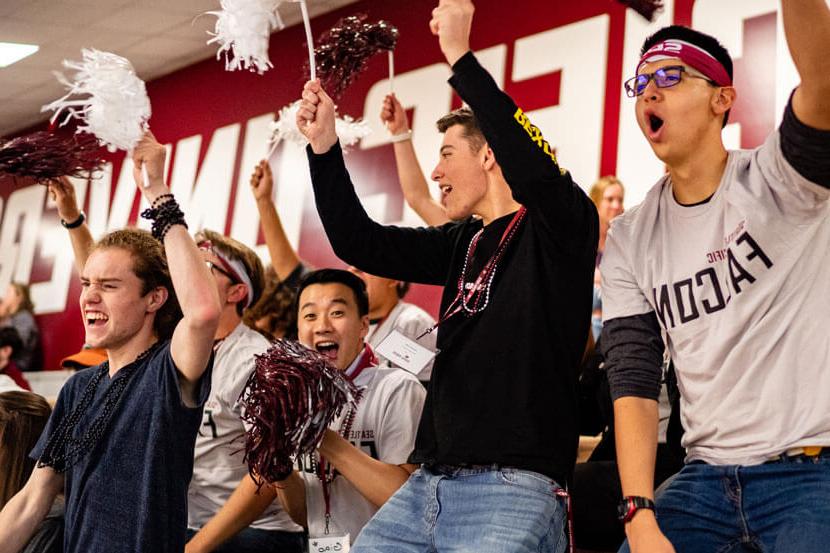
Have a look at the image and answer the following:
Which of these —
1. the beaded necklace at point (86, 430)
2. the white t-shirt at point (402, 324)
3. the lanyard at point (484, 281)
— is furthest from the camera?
the white t-shirt at point (402, 324)

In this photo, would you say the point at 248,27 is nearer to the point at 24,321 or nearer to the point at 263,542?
the point at 263,542

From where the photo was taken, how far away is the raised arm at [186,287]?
2.29 metres

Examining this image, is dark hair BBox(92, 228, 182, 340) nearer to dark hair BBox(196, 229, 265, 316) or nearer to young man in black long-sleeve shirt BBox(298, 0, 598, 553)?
young man in black long-sleeve shirt BBox(298, 0, 598, 553)

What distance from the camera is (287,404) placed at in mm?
2449

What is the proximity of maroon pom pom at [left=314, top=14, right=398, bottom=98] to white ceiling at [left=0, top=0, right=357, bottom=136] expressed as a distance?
3.91 meters

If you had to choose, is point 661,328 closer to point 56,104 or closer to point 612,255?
point 612,255

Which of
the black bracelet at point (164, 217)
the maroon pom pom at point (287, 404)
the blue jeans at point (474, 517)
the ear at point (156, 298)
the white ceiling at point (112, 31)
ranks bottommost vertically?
the blue jeans at point (474, 517)

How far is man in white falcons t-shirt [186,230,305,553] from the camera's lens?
10.0 feet

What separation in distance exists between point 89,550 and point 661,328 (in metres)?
1.44

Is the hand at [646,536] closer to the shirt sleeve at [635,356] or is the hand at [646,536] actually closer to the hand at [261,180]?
the shirt sleeve at [635,356]

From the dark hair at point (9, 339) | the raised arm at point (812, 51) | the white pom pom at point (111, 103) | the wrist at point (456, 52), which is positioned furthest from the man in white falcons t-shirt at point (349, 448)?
the dark hair at point (9, 339)

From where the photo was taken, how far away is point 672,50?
6.98 feet

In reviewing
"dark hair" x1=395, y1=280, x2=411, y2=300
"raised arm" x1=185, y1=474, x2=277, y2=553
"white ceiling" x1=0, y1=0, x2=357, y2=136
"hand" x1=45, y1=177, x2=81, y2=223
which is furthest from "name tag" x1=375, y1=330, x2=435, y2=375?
"white ceiling" x1=0, y1=0, x2=357, y2=136

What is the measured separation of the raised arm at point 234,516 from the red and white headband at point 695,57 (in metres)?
1.69
